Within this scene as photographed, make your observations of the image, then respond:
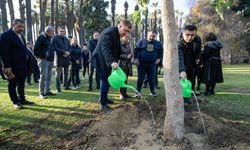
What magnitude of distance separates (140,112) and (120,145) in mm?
1619

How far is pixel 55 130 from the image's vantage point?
18.5 ft

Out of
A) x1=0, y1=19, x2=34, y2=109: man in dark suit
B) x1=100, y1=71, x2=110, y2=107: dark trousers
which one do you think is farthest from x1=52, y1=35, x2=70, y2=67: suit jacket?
x1=100, y1=71, x2=110, y2=107: dark trousers

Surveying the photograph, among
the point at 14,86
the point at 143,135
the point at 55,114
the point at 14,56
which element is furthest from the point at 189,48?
the point at 14,86

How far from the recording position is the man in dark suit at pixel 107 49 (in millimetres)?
6350

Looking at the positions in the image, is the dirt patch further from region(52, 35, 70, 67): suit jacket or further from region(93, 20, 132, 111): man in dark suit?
region(52, 35, 70, 67): suit jacket

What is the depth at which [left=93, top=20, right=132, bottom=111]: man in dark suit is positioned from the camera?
6350mm

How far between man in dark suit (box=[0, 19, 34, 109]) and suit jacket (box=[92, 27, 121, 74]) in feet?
5.98

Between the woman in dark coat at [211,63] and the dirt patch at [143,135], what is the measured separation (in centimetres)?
302

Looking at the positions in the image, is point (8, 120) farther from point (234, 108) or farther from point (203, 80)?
point (203, 80)

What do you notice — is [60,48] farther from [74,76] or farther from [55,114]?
[55,114]

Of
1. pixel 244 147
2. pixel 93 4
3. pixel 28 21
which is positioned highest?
pixel 93 4

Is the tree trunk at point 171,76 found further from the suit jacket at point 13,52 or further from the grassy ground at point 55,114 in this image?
the suit jacket at point 13,52

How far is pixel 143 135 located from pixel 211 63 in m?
4.71

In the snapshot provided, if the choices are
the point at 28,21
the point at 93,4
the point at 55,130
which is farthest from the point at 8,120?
the point at 93,4
